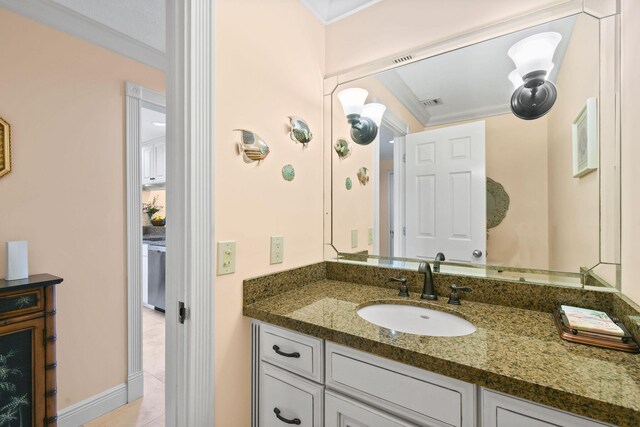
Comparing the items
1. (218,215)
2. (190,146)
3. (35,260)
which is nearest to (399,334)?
(218,215)

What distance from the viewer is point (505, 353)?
2.49 ft

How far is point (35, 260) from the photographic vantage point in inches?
64.2

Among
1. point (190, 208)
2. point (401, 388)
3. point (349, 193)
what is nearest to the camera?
point (401, 388)

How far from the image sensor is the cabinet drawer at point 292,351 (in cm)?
98

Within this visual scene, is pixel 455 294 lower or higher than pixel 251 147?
lower

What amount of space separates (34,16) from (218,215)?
176 centimetres

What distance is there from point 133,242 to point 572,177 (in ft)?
8.16

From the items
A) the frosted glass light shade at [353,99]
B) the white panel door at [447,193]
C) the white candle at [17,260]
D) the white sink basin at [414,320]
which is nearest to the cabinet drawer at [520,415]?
the white sink basin at [414,320]

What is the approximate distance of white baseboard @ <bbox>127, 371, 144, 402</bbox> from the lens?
2.01 metres

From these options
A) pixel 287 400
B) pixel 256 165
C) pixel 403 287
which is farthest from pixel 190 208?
pixel 403 287

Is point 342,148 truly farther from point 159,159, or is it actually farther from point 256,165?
point 159,159

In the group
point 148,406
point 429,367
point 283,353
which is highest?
point 429,367

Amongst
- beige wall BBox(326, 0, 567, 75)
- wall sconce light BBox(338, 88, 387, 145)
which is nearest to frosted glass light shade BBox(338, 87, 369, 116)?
wall sconce light BBox(338, 88, 387, 145)

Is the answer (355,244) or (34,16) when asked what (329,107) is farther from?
(34,16)
